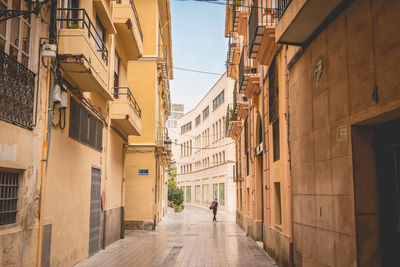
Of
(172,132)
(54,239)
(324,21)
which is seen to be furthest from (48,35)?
(172,132)

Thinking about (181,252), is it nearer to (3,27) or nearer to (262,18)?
(262,18)

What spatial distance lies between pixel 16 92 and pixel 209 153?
150 feet

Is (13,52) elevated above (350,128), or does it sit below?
above

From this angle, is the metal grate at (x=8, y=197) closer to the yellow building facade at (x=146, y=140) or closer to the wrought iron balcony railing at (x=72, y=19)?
the wrought iron balcony railing at (x=72, y=19)

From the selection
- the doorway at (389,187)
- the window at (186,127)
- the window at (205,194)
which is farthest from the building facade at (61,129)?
the window at (186,127)

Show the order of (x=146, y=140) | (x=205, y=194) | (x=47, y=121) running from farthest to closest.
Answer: (x=205, y=194) → (x=146, y=140) → (x=47, y=121)

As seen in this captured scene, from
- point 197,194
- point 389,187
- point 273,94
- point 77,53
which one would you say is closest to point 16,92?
point 77,53

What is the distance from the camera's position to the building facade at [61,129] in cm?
708

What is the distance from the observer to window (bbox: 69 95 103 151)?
34.3ft

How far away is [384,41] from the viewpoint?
5172mm

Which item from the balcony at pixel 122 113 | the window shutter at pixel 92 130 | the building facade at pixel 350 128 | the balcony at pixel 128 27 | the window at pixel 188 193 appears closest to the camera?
the building facade at pixel 350 128

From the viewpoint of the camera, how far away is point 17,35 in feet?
24.1

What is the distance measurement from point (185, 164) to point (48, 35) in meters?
60.3

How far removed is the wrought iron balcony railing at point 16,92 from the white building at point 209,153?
29035 mm
